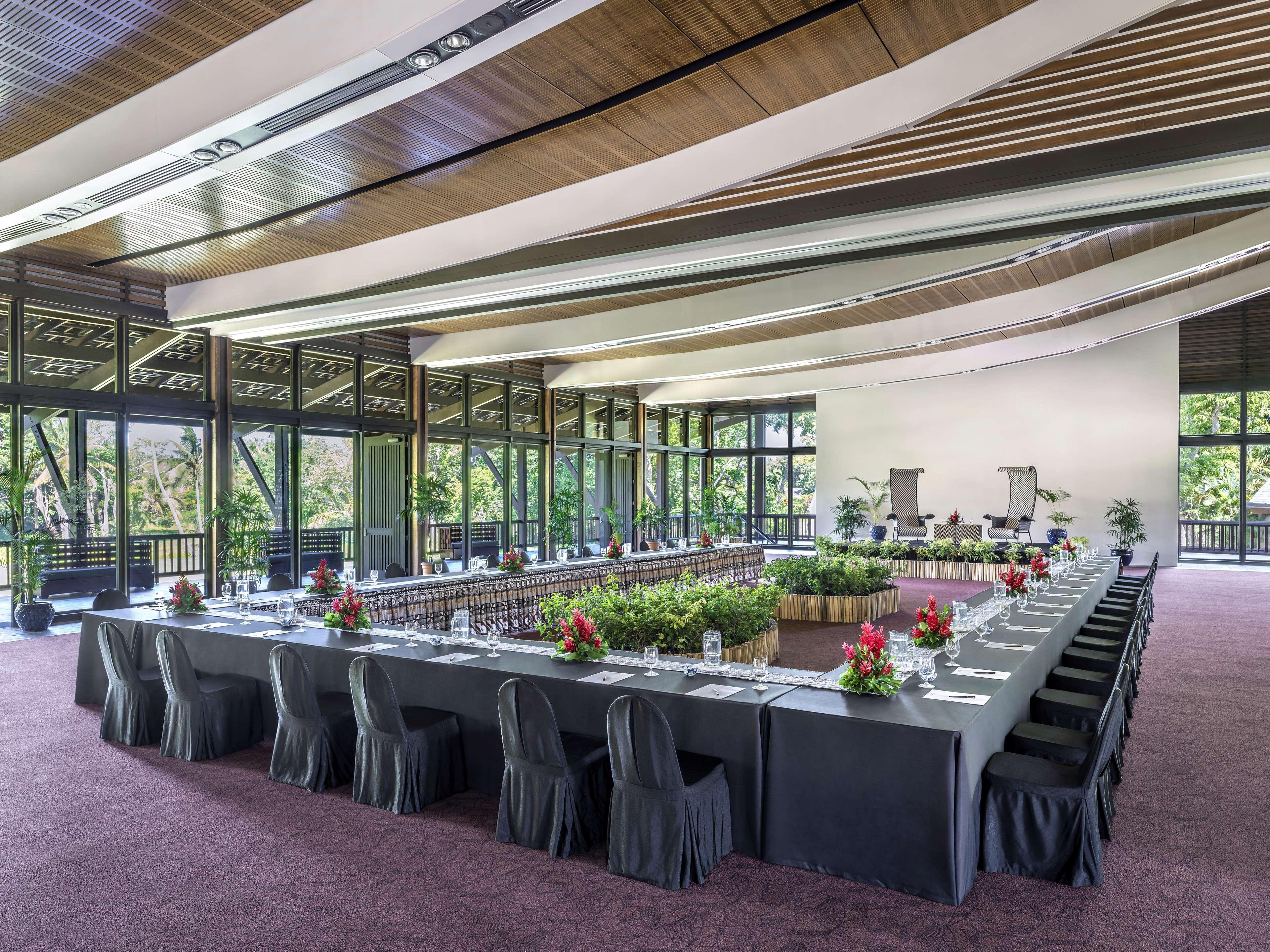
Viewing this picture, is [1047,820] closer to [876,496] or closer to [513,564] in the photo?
[513,564]

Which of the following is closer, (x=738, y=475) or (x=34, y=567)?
(x=34, y=567)

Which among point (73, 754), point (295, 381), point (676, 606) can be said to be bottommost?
point (73, 754)

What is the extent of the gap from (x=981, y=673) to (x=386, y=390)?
1054 cm

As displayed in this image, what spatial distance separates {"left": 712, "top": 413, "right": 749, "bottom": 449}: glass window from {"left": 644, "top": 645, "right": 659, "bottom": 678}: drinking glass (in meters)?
17.4

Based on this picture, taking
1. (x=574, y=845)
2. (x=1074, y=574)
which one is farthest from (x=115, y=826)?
(x=1074, y=574)

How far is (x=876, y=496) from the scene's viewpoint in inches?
763

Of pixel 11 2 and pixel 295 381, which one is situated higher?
pixel 11 2

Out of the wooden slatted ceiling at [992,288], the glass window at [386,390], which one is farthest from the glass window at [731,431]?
the glass window at [386,390]

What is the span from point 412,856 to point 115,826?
154cm

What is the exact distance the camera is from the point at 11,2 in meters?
3.99

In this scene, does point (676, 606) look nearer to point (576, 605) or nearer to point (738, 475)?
point (576, 605)

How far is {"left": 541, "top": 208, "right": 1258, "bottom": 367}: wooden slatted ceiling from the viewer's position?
29.7 feet

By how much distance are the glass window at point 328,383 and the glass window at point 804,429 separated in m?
12.5

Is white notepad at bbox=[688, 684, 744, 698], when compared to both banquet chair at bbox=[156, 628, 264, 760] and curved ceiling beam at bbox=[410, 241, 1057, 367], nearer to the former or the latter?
banquet chair at bbox=[156, 628, 264, 760]
